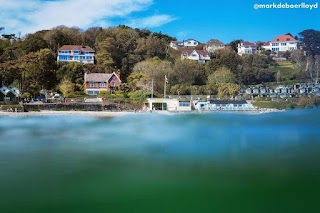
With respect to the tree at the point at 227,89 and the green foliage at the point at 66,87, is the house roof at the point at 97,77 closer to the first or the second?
the green foliage at the point at 66,87

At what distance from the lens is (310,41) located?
72.6ft

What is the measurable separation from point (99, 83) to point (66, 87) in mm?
1222

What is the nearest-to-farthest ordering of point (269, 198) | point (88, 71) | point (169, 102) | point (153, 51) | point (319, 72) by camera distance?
1. point (269, 198)
2. point (169, 102)
3. point (88, 71)
4. point (153, 51)
5. point (319, 72)

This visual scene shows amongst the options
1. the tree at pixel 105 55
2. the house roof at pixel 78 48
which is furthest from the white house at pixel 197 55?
the house roof at pixel 78 48

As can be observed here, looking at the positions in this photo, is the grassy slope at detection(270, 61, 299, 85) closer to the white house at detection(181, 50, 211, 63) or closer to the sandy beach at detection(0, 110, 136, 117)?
A: the white house at detection(181, 50, 211, 63)

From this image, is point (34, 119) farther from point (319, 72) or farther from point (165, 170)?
point (319, 72)

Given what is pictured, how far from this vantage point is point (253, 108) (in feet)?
48.3

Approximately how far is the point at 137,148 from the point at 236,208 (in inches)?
120

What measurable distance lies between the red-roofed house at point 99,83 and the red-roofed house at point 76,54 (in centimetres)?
168

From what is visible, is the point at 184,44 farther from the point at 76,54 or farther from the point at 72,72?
the point at 72,72

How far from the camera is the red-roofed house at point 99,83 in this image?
48.8 ft

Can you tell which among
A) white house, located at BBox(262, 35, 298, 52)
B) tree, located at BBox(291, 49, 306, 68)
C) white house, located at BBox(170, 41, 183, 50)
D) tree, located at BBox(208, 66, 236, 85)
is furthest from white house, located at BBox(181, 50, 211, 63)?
tree, located at BBox(291, 49, 306, 68)


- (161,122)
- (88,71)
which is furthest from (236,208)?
(88,71)

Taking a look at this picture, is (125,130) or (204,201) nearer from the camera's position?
(204,201)
